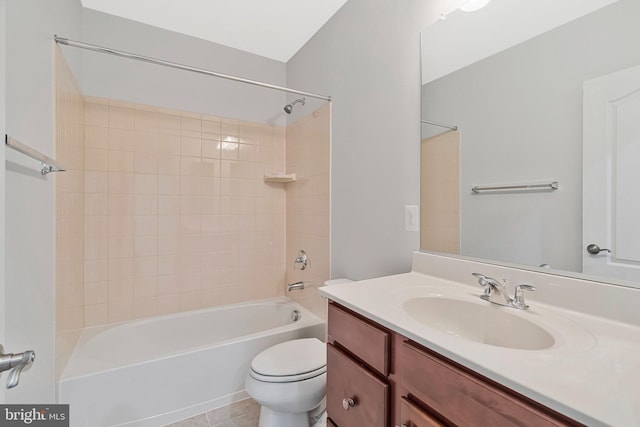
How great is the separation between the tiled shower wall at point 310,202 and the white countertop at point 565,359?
114 cm

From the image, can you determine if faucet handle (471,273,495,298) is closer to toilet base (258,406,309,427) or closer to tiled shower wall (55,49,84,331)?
toilet base (258,406,309,427)

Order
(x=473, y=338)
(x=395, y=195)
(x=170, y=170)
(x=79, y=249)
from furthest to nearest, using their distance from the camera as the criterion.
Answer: (x=170, y=170) < (x=79, y=249) < (x=395, y=195) < (x=473, y=338)

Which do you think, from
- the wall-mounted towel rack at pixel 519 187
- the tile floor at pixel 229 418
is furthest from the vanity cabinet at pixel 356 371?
the tile floor at pixel 229 418

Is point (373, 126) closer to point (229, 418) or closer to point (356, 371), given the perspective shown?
point (356, 371)

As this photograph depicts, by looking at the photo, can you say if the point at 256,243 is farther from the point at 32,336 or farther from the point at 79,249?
the point at 32,336

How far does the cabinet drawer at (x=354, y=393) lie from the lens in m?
0.79

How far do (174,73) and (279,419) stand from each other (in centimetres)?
238

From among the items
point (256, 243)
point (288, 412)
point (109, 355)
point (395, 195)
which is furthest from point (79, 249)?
point (395, 195)

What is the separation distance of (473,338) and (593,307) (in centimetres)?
33

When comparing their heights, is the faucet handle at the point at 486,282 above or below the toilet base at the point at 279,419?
above

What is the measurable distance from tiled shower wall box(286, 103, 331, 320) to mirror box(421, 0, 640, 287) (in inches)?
32.9

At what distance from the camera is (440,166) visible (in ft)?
4.21

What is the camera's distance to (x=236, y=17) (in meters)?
1.91

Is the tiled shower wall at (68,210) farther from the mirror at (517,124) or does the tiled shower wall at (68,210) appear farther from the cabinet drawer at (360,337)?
the mirror at (517,124)
